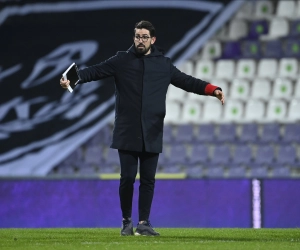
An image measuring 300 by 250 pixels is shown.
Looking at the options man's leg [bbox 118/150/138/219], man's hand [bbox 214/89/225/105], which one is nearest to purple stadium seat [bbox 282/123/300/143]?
man's hand [bbox 214/89/225/105]

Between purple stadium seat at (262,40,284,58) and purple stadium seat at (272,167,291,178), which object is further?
purple stadium seat at (262,40,284,58)

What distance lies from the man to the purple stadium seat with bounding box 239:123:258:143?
22.3ft

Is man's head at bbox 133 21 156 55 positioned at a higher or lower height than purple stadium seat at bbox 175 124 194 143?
higher

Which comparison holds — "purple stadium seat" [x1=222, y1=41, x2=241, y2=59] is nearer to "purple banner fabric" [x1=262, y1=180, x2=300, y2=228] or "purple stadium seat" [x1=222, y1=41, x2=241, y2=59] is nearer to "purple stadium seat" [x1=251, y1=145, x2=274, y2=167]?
"purple stadium seat" [x1=251, y1=145, x2=274, y2=167]

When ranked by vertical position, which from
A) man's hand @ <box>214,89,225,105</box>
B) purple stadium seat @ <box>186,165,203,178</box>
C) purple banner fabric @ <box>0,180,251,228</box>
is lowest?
purple banner fabric @ <box>0,180,251,228</box>

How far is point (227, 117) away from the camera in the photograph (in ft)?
43.4

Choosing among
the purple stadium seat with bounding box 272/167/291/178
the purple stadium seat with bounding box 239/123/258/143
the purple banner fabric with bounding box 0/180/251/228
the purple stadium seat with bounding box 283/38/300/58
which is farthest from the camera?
the purple stadium seat with bounding box 283/38/300/58

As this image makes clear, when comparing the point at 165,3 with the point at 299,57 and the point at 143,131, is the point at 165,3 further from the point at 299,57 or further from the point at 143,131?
the point at 143,131

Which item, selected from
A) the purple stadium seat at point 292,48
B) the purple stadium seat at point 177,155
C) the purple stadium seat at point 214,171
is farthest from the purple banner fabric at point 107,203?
the purple stadium seat at point 292,48

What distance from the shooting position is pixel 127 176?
236 inches

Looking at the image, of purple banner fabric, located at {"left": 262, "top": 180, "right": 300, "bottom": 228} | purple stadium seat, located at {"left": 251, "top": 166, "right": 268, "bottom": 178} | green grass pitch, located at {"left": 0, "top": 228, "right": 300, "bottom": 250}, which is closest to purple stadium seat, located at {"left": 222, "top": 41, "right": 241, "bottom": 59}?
purple stadium seat, located at {"left": 251, "top": 166, "right": 268, "bottom": 178}

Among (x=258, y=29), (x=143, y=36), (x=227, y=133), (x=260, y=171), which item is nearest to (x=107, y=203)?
(x=260, y=171)

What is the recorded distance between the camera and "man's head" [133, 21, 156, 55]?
5.87m

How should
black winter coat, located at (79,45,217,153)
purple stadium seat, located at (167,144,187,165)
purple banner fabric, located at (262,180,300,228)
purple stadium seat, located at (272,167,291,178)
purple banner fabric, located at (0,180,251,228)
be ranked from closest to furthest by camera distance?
black winter coat, located at (79,45,217,153) < purple banner fabric, located at (262,180,300,228) < purple banner fabric, located at (0,180,251,228) < purple stadium seat, located at (272,167,291,178) < purple stadium seat, located at (167,144,187,165)
